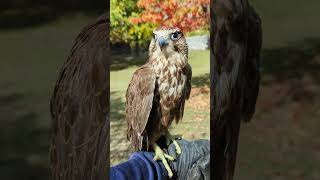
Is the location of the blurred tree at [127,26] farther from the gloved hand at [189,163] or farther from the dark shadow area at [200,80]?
the gloved hand at [189,163]

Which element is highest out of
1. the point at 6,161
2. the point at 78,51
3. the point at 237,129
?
the point at 78,51

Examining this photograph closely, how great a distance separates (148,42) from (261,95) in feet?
2.49

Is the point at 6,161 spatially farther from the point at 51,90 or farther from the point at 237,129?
the point at 237,129

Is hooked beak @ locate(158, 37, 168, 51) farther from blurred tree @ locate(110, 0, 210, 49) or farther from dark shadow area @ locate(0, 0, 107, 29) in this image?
dark shadow area @ locate(0, 0, 107, 29)

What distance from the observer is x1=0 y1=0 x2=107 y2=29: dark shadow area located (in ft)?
11.6

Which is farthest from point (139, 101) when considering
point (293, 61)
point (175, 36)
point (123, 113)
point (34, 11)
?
point (293, 61)

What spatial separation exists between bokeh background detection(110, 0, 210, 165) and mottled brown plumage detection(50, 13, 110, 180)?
0.05 m

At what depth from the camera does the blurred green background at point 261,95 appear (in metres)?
3.59

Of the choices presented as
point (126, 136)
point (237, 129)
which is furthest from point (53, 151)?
point (237, 129)

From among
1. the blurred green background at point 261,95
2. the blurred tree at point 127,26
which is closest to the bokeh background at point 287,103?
the blurred green background at point 261,95

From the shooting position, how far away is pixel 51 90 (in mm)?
3547

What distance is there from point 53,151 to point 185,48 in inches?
35.6

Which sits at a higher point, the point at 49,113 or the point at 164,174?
the point at 49,113

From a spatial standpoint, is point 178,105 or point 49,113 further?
point 49,113
